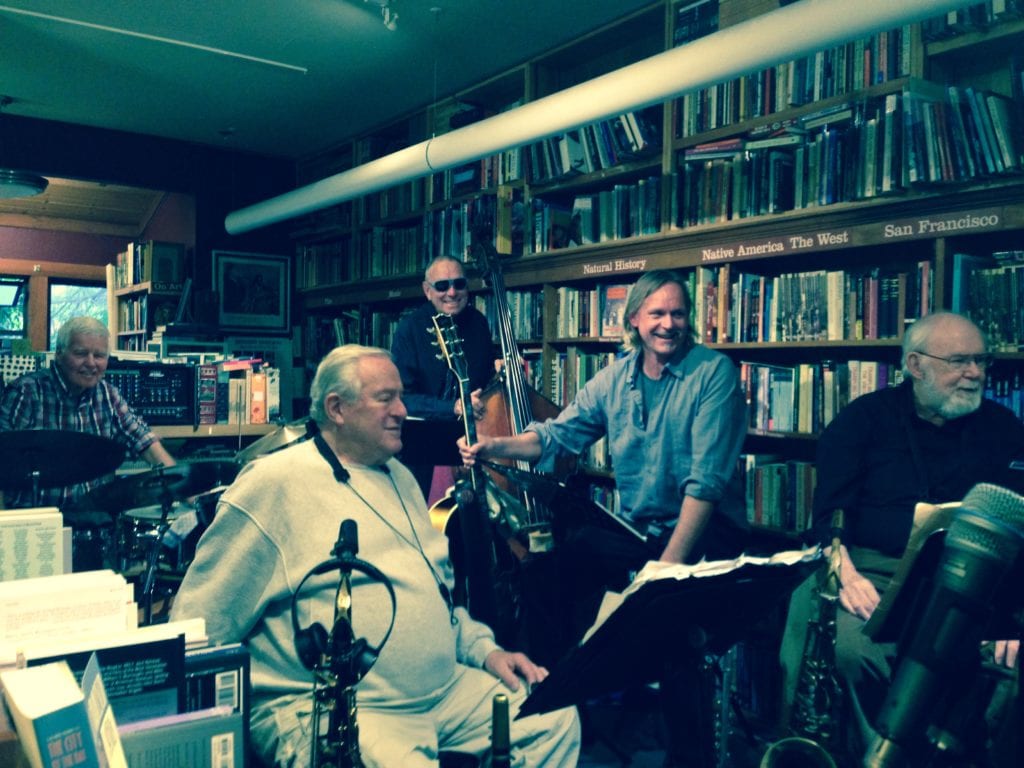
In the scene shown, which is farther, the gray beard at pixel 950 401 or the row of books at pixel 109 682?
the gray beard at pixel 950 401

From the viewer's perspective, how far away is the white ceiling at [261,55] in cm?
401

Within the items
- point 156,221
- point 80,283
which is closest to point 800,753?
point 156,221

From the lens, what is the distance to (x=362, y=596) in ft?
6.04

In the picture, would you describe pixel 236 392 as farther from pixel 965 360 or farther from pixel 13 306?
pixel 13 306

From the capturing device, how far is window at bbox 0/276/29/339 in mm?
7871

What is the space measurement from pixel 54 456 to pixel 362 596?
186 centimetres

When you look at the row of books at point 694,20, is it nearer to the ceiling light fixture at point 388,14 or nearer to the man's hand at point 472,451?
the ceiling light fixture at point 388,14

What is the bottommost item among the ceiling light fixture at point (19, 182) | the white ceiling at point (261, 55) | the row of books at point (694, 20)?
the ceiling light fixture at point (19, 182)

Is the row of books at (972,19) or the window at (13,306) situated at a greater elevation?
the row of books at (972,19)

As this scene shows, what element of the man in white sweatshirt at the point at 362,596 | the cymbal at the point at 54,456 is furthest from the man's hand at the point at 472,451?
the cymbal at the point at 54,456

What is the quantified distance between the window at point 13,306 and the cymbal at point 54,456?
544 cm

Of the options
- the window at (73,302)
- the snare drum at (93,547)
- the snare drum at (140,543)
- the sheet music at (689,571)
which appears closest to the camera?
the sheet music at (689,571)

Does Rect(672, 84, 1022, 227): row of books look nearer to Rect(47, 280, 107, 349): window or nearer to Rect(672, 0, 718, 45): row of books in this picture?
Rect(672, 0, 718, 45): row of books

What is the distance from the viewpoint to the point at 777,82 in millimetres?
3311
